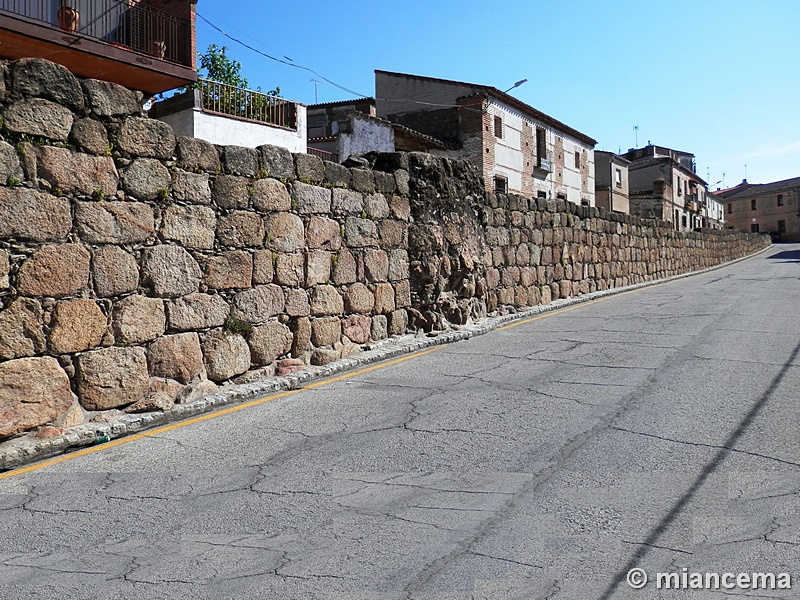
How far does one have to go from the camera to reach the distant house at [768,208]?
71125 mm

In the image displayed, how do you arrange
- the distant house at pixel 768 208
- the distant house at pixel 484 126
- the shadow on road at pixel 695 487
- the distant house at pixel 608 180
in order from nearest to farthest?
the shadow on road at pixel 695 487
the distant house at pixel 484 126
the distant house at pixel 608 180
the distant house at pixel 768 208

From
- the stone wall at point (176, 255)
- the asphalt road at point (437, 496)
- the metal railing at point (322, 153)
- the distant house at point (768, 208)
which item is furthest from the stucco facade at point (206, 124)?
the distant house at point (768, 208)

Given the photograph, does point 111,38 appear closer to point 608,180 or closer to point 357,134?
point 357,134

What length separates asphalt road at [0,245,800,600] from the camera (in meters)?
2.99

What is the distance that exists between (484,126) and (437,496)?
24.8m

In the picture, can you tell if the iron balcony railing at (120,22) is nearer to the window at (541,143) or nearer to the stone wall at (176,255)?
the stone wall at (176,255)

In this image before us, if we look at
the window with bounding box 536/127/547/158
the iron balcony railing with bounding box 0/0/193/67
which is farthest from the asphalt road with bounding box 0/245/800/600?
the window with bounding box 536/127/547/158

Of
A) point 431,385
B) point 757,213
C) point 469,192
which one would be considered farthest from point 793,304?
point 757,213

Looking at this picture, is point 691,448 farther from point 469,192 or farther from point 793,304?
point 793,304


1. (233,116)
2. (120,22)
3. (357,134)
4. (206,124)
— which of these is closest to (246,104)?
(233,116)

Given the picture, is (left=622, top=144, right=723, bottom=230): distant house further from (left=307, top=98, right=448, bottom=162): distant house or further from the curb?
the curb

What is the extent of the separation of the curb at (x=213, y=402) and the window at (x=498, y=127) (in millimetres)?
18832

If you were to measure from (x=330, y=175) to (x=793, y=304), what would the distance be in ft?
31.3

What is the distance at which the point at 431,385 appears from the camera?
669cm
